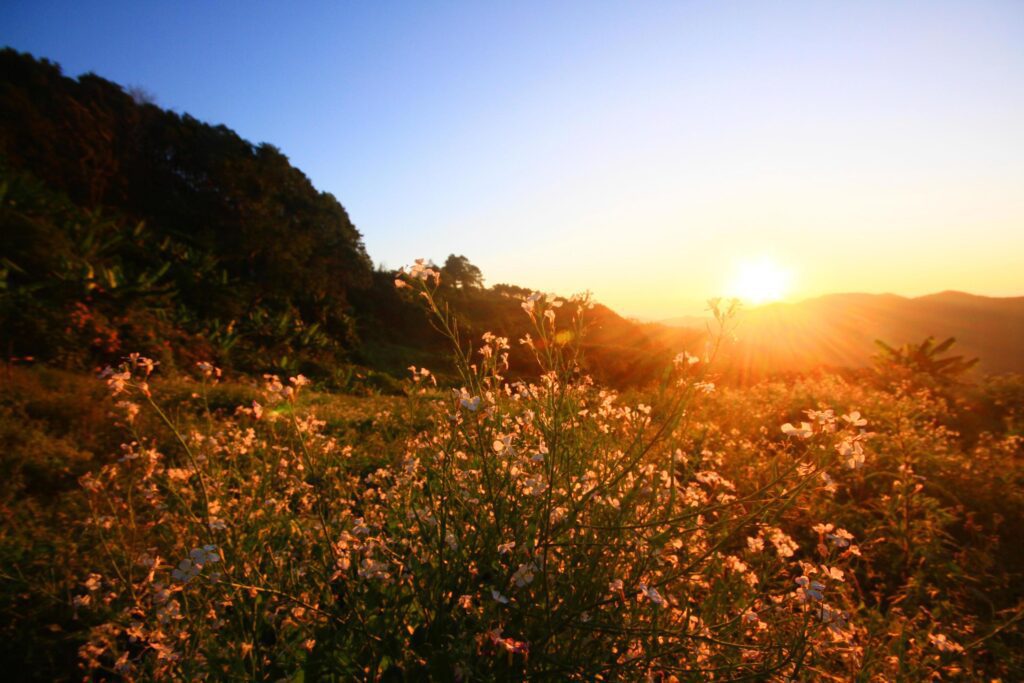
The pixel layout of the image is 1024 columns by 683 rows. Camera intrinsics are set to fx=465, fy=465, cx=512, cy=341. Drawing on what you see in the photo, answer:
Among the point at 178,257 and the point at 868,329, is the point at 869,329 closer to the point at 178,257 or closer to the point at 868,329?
the point at 868,329

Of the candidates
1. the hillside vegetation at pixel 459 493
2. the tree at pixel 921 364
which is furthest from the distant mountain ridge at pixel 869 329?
the tree at pixel 921 364

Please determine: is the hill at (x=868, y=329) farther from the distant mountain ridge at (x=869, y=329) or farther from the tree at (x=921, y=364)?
the tree at (x=921, y=364)

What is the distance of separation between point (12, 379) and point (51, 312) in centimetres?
267

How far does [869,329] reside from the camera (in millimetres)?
18609

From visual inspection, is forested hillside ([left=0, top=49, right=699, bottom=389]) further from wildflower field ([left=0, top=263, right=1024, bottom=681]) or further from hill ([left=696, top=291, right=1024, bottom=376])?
hill ([left=696, top=291, right=1024, bottom=376])

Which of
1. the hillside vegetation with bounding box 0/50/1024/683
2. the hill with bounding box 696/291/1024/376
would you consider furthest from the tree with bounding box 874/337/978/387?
the hill with bounding box 696/291/1024/376

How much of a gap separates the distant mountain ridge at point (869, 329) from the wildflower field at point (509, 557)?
424 inches

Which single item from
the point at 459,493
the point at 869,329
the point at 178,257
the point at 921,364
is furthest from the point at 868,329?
the point at 178,257

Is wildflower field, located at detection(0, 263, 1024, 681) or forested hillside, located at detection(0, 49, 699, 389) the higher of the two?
forested hillside, located at detection(0, 49, 699, 389)

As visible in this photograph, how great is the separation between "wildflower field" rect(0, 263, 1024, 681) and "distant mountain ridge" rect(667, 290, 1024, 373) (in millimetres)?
10758

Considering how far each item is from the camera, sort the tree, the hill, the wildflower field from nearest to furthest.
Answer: the wildflower field, the tree, the hill

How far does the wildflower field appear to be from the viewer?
1.42 metres

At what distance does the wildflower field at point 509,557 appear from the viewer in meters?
1.42

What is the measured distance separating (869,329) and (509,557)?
878 inches
